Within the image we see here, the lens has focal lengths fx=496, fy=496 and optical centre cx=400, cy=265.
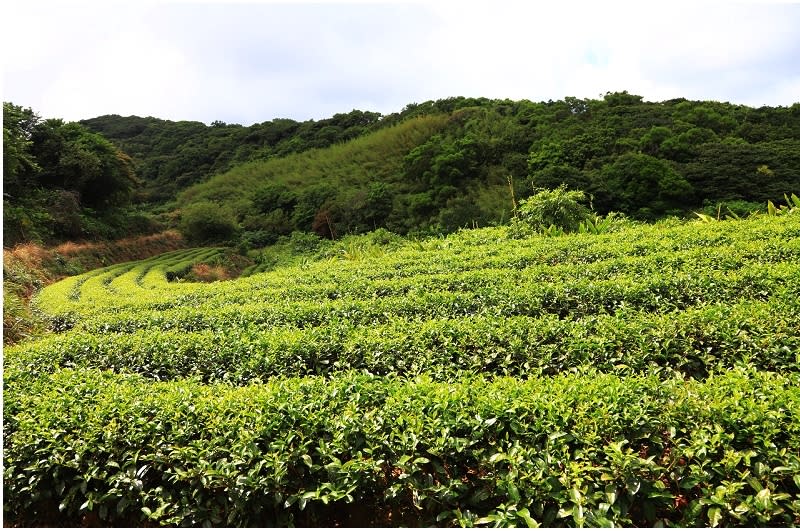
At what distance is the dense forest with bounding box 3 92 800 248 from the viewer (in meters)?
21.5

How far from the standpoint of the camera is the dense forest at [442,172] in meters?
21.5

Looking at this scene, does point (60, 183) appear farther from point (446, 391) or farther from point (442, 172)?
point (446, 391)

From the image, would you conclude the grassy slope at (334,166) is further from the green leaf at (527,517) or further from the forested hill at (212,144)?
the green leaf at (527,517)

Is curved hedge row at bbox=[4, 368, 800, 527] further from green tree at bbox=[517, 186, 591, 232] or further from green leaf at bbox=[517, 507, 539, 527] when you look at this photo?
green tree at bbox=[517, 186, 591, 232]

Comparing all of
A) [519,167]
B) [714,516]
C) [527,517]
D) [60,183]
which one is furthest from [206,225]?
[714,516]

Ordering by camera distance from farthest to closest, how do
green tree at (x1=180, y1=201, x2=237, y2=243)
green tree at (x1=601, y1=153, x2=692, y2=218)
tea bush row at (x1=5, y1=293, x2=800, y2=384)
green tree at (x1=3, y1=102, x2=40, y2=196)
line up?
1. green tree at (x1=180, y1=201, x2=237, y2=243)
2. green tree at (x1=601, y1=153, x2=692, y2=218)
3. green tree at (x1=3, y1=102, x2=40, y2=196)
4. tea bush row at (x1=5, y1=293, x2=800, y2=384)

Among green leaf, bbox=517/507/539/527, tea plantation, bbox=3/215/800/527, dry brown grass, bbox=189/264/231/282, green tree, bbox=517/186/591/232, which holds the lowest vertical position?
green leaf, bbox=517/507/539/527

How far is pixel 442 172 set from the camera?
29438 millimetres

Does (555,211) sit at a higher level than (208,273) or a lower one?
higher

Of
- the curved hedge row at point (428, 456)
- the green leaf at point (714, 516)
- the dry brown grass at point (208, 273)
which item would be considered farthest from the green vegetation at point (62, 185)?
the green leaf at point (714, 516)

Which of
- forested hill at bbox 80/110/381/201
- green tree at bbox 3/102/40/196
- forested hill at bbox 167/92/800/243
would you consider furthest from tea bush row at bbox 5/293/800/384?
forested hill at bbox 80/110/381/201

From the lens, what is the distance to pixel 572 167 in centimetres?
2395

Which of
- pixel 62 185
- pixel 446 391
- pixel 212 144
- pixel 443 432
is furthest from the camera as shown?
pixel 212 144

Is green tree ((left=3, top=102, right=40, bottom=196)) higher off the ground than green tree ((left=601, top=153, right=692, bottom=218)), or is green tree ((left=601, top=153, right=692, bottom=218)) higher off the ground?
green tree ((left=3, top=102, right=40, bottom=196))
